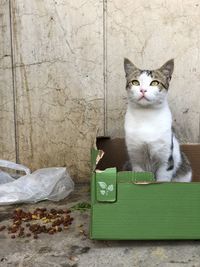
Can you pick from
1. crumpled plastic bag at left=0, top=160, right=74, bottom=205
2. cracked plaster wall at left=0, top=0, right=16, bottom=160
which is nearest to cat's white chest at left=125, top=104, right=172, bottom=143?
crumpled plastic bag at left=0, top=160, right=74, bottom=205

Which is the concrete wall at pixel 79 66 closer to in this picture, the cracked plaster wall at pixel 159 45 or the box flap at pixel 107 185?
the cracked plaster wall at pixel 159 45

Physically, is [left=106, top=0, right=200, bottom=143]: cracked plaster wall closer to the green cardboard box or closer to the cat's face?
the cat's face

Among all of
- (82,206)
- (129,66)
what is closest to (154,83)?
(129,66)

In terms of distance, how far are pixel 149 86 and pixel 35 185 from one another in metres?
0.77

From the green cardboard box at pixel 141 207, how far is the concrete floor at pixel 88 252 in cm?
7

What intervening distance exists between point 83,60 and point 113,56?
0.51 feet

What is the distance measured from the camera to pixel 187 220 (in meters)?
1.40

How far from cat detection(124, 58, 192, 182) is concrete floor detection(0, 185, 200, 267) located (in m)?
0.33

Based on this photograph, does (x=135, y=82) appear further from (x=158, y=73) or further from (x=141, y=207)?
(x=141, y=207)

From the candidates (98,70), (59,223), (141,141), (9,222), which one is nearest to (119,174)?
(141,141)

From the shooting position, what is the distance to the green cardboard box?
137 centimetres

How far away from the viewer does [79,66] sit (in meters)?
2.01

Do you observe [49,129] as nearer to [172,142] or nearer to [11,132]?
[11,132]

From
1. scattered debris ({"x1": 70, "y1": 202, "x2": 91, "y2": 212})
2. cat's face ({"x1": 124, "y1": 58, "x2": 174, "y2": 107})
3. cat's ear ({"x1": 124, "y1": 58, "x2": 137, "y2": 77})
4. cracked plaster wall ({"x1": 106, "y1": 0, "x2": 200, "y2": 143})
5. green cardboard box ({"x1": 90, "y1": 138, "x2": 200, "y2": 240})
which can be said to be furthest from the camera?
cracked plaster wall ({"x1": 106, "y1": 0, "x2": 200, "y2": 143})
